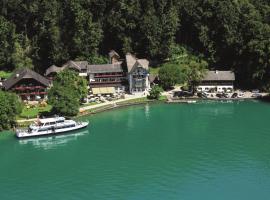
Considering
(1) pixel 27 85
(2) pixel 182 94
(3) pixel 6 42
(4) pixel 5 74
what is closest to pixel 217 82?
(2) pixel 182 94

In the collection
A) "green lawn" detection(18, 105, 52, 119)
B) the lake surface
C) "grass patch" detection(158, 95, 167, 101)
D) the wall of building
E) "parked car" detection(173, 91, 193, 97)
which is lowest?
the lake surface

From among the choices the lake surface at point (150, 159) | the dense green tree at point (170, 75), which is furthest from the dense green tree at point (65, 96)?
the dense green tree at point (170, 75)

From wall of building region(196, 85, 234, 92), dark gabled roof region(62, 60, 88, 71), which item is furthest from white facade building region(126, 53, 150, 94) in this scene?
wall of building region(196, 85, 234, 92)

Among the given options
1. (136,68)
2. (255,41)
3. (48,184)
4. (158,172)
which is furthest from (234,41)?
(48,184)

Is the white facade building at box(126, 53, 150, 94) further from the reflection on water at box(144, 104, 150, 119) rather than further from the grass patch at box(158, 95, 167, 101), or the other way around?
the reflection on water at box(144, 104, 150, 119)

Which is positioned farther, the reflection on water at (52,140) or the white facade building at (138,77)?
the white facade building at (138,77)

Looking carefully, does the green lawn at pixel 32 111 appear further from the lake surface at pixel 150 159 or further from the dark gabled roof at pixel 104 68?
the dark gabled roof at pixel 104 68
